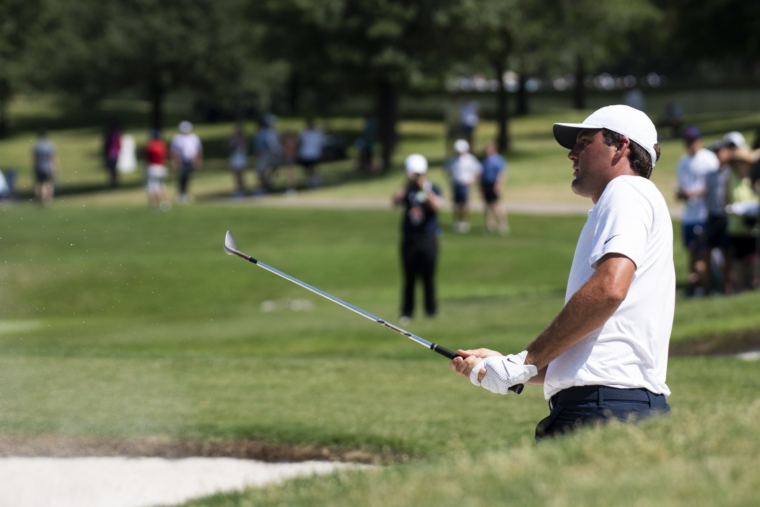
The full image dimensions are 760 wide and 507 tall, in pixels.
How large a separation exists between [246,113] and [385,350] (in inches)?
2254

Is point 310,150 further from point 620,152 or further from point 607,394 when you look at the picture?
point 607,394

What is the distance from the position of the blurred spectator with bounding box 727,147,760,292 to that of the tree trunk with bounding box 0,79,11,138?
4321 centimetres

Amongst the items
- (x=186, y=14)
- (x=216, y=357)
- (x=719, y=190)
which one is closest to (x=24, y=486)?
(x=216, y=357)

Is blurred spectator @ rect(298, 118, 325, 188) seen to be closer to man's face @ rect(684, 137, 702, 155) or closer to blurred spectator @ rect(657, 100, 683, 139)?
blurred spectator @ rect(657, 100, 683, 139)

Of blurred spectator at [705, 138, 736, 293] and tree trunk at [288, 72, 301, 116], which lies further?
tree trunk at [288, 72, 301, 116]

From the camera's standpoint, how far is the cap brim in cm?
404

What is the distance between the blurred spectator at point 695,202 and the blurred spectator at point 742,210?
0.68 m

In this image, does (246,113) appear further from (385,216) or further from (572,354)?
(572,354)

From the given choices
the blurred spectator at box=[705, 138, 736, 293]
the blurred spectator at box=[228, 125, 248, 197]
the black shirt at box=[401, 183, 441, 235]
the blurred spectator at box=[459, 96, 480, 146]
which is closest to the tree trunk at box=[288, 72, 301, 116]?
the blurred spectator at box=[459, 96, 480, 146]

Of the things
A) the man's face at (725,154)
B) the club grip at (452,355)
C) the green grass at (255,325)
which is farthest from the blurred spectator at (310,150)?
the club grip at (452,355)

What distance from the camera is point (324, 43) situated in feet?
127

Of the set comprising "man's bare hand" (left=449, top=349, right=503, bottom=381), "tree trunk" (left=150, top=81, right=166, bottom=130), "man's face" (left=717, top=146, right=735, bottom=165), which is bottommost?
"man's bare hand" (left=449, top=349, right=503, bottom=381)

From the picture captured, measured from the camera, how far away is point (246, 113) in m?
67.5

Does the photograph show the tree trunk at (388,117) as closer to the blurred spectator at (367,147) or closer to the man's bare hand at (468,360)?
the blurred spectator at (367,147)
